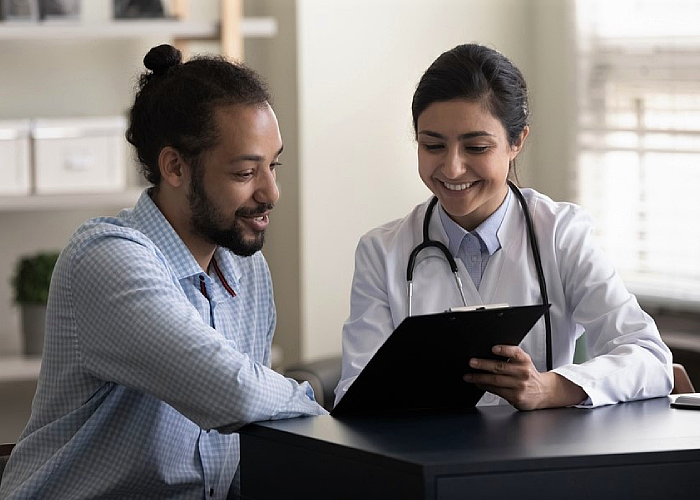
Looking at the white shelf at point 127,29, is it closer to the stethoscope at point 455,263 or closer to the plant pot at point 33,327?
the plant pot at point 33,327

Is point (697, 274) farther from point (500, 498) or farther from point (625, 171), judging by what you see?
point (500, 498)

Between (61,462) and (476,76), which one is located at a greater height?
(476,76)

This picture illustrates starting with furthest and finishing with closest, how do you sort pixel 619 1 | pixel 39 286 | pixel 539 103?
1. pixel 539 103
2. pixel 619 1
3. pixel 39 286

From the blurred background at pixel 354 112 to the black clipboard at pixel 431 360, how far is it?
6.56 feet

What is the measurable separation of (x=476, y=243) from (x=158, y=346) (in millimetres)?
670

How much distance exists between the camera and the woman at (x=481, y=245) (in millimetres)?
1945

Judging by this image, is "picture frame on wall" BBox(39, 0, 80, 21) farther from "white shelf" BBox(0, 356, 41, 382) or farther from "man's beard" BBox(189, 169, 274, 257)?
"man's beard" BBox(189, 169, 274, 257)

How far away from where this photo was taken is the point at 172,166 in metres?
1.83

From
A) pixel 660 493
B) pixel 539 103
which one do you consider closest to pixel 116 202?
pixel 539 103

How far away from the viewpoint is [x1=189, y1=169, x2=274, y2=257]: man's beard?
179 cm

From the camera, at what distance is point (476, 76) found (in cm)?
199

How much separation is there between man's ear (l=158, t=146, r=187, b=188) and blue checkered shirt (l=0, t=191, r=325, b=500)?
0.16 feet

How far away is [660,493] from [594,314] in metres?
0.62

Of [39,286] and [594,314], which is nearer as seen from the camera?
[594,314]
